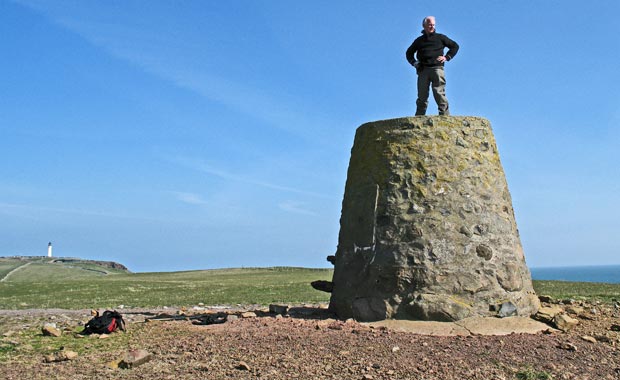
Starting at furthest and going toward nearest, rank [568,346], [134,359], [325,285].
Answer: [325,285] → [568,346] → [134,359]

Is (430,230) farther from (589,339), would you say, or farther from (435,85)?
(435,85)

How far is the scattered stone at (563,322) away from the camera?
29.3 feet

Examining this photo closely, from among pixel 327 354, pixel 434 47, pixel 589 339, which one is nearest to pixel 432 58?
pixel 434 47

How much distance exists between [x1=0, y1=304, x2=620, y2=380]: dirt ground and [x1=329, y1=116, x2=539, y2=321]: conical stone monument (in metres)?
0.64

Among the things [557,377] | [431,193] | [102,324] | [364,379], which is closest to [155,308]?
[102,324]

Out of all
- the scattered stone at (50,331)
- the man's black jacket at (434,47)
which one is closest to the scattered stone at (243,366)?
the scattered stone at (50,331)

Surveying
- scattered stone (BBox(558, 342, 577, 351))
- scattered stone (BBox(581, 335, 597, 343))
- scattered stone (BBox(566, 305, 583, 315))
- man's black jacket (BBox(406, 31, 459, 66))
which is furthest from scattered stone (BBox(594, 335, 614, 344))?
man's black jacket (BBox(406, 31, 459, 66))

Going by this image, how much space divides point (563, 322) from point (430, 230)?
2452 millimetres

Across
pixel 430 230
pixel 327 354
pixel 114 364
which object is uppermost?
pixel 430 230

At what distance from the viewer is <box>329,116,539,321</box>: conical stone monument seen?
8805mm

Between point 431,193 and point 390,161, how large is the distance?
2.80ft

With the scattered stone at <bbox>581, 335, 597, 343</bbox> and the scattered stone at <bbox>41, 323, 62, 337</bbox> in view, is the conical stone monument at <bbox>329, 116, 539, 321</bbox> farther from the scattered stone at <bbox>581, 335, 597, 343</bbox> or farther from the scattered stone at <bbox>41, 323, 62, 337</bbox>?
the scattered stone at <bbox>41, 323, 62, 337</bbox>

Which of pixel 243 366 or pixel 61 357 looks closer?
pixel 243 366

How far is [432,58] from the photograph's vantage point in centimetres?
1016
